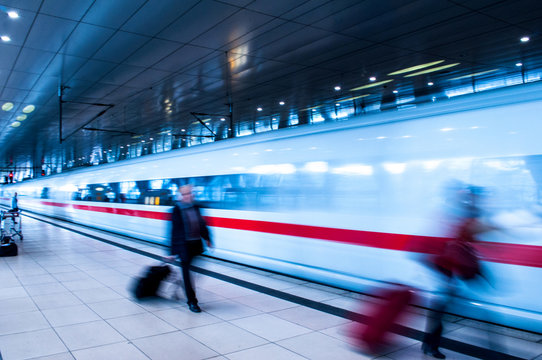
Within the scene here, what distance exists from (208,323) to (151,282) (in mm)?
1296

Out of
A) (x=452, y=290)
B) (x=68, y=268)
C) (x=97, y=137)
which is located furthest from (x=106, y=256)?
(x=97, y=137)

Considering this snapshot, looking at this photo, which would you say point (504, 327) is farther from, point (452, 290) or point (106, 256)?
point (106, 256)

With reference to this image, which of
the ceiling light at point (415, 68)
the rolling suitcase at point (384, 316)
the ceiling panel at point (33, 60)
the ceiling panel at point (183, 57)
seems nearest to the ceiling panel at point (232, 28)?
the ceiling panel at point (183, 57)

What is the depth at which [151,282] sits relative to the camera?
525 cm

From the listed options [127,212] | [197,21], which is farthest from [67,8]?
[127,212]

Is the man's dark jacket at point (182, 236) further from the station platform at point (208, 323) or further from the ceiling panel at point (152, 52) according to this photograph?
the ceiling panel at point (152, 52)

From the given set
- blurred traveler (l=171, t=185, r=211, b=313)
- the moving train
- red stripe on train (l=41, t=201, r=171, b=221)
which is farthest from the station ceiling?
blurred traveler (l=171, t=185, r=211, b=313)

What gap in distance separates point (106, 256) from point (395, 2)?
24.4 feet

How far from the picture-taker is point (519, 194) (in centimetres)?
368

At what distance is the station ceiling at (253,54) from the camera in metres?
6.63

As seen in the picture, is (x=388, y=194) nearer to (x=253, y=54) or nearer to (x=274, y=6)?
(x=274, y=6)

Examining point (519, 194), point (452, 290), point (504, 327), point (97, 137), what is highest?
point (97, 137)

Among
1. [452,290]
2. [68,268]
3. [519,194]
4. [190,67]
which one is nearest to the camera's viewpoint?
[452,290]

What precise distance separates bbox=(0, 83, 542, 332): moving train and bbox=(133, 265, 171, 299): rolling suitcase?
1853mm
